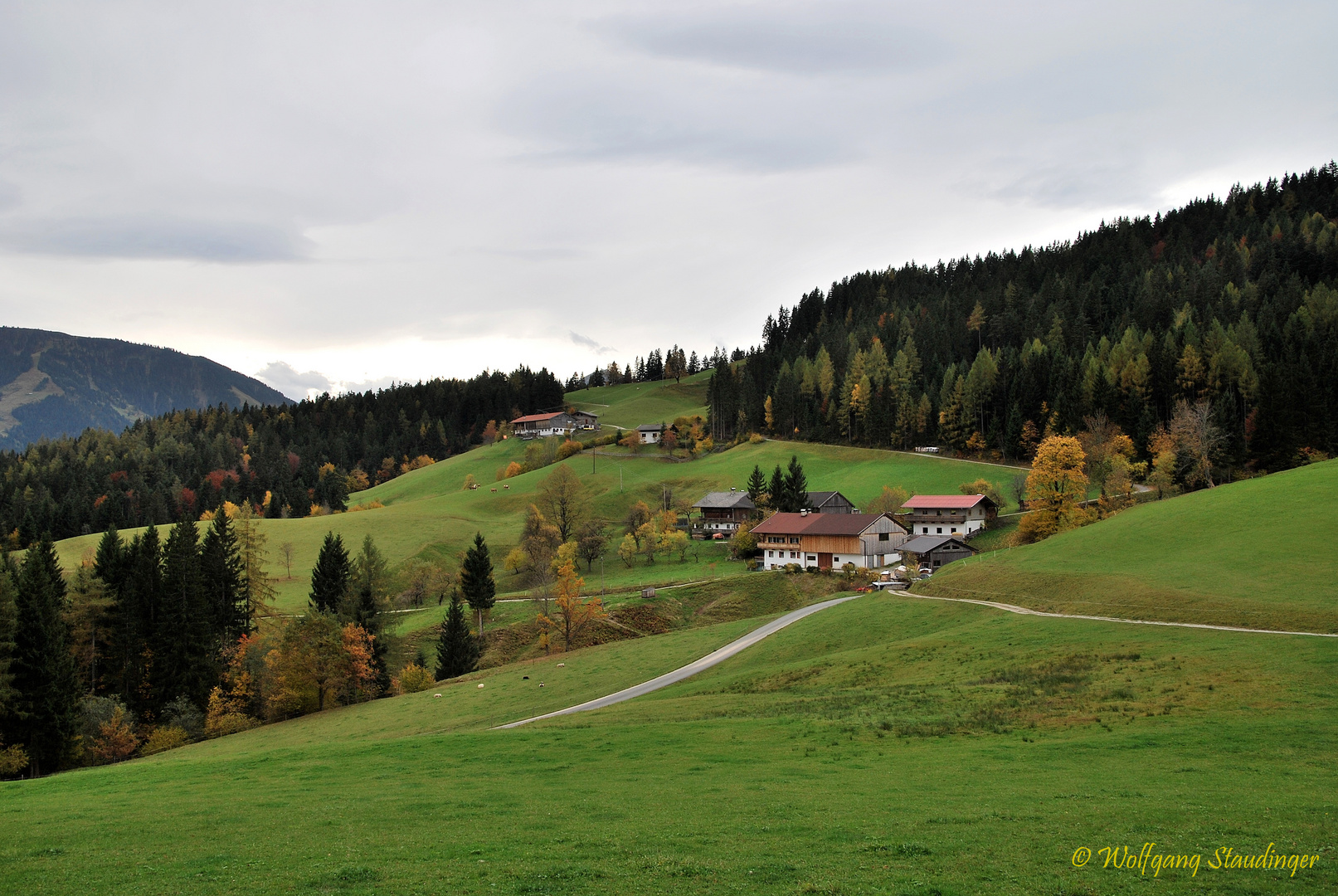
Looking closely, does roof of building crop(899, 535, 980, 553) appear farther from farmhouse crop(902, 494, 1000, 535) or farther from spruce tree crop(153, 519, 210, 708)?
spruce tree crop(153, 519, 210, 708)

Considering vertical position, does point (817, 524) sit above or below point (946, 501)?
below

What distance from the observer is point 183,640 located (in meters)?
64.2

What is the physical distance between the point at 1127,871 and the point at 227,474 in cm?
21711

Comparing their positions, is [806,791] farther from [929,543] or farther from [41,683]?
[929,543]

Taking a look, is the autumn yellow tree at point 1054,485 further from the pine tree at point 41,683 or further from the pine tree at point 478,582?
the pine tree at point 41,683

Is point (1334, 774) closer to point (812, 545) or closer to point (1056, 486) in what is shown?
point (1056, 486)

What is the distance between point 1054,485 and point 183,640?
84.0m

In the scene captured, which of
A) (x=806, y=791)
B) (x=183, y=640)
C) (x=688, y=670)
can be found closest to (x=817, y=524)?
(x=688, y=670)

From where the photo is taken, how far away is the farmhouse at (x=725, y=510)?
→ 396 feet

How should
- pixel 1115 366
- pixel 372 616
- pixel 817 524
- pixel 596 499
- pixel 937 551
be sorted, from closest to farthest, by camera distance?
pixel 372 616 → pixel 937 551 → pixel 817 524 → pixel 1115 366 → pixel 596 499

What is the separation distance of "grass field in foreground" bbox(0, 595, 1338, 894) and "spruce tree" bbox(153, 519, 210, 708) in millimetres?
24023

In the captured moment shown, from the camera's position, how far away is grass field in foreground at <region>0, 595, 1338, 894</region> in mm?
14930

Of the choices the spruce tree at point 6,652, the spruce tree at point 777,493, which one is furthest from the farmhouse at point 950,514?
the spruce tree at point 6,652

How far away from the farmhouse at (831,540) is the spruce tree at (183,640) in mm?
62416
